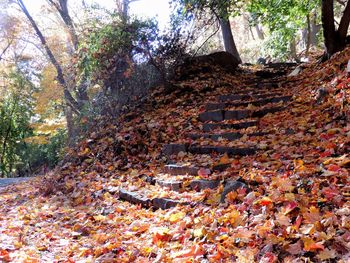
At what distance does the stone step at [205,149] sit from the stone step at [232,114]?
1.25 m

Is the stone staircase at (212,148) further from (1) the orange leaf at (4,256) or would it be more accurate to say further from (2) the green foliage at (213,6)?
(2) the green foliage at (213,6)

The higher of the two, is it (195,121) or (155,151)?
(195,121)

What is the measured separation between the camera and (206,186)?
4.04m

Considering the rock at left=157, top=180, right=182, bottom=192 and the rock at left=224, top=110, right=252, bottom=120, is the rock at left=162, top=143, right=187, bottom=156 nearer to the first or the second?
the rock at left=157, top=180, right=182, bottom=192

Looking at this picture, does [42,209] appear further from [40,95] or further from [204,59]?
[40,95]

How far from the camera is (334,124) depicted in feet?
15.6

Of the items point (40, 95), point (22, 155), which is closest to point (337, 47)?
point (40, 95)

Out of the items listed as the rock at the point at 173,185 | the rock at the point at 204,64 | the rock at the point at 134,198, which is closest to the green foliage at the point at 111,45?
the rock at the point at 204,64

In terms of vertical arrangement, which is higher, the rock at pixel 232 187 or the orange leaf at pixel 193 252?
the rock at pixel 232 187

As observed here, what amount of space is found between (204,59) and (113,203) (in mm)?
6392

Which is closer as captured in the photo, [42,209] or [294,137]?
[294,137]

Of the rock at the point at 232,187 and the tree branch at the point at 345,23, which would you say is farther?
the tree branch at the point at 345,23

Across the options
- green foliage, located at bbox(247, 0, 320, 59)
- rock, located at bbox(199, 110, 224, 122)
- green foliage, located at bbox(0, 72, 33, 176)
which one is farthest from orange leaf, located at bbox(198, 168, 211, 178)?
green foliage, located at bbox(0, 72, 33, 176)

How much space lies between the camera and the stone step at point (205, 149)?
15.8 ft
